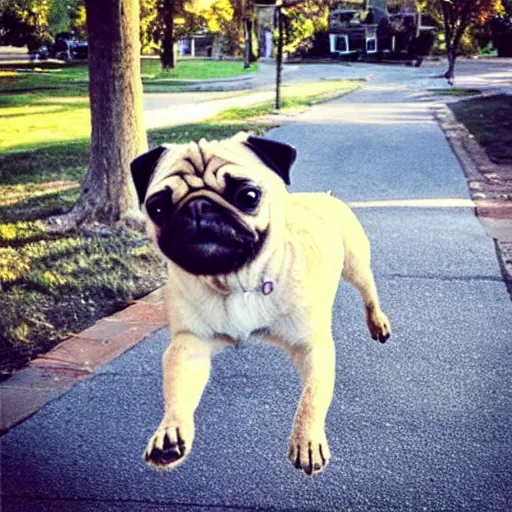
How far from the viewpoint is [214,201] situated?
1.06 metres

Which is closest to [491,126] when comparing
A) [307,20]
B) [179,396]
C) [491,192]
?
[491,192]

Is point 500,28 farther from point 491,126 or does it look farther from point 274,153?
point 491,126

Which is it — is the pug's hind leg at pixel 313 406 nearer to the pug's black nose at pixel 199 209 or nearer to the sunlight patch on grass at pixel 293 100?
the pug's black nose at pixel 199 209

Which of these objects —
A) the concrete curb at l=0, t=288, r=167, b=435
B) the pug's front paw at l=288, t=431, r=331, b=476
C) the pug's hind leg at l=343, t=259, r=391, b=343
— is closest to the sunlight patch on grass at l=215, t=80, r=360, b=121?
the concrete curb at l=0, t=288, r=167, b=435

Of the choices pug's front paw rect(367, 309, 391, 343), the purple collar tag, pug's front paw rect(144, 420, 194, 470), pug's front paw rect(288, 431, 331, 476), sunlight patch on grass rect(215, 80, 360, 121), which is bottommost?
pug's front paw rect(288, 431, 331, 476)

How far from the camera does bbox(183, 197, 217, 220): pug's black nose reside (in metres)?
1.05

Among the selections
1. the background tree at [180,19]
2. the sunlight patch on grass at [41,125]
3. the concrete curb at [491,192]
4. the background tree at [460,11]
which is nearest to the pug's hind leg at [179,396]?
the background tree at [180,19]

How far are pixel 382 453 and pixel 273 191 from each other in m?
0.65

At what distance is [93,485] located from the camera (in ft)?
4.77

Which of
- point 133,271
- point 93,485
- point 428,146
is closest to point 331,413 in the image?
point 93,485

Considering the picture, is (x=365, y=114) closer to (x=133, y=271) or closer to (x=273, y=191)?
(x=133, y=271)

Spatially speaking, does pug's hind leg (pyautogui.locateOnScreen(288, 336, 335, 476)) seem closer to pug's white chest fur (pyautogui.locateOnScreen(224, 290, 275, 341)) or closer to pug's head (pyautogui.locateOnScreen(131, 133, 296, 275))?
pug's white chest fur (pyautogui.locateOnScreen(224, 290, 275, 341))

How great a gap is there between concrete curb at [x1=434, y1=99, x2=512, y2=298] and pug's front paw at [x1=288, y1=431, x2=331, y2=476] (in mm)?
1017

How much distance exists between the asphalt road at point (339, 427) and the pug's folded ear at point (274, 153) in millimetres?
427
